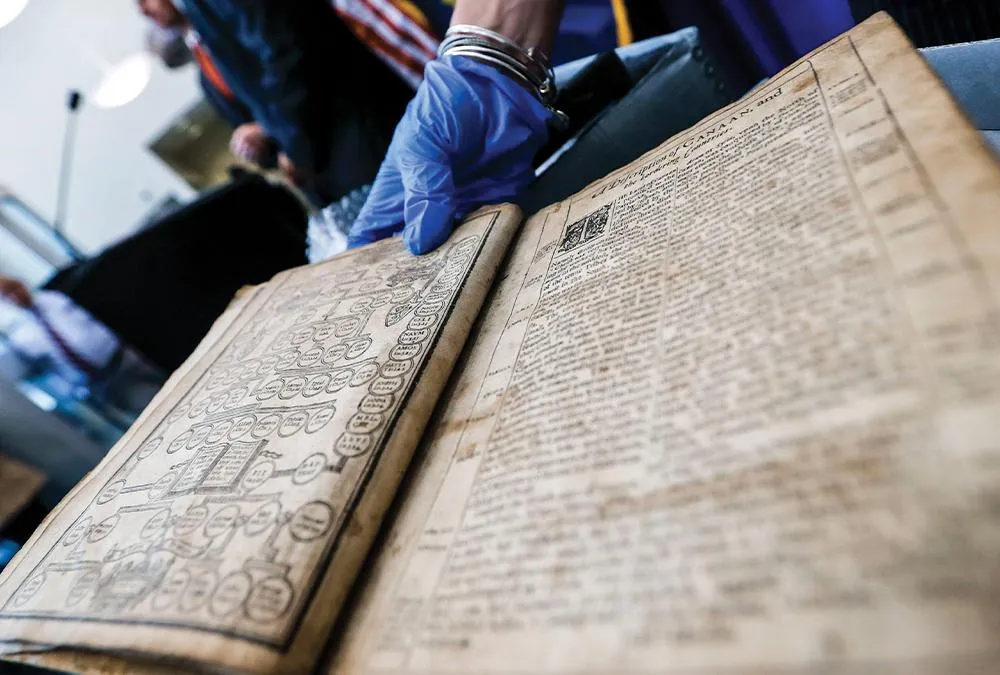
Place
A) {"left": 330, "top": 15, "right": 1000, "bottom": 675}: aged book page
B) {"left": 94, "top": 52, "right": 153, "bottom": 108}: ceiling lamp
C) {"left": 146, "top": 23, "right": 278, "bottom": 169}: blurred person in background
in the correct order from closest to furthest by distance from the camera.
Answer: {"left": 330, "top": 15, "right": 1000, "bottom": 675}: aged book page
{"left": 146, "top": 23, "right": 278, "bottom": 169}: blurred person in background
{"left": 94, "top": 52, "right": 153, "bottom": 108}: ceiling lamp

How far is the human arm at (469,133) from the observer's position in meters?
0.76

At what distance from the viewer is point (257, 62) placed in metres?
1.47

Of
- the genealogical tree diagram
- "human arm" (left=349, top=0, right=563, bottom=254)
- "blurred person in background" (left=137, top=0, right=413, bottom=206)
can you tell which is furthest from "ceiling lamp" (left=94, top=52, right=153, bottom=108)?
the genealogical tree diagram

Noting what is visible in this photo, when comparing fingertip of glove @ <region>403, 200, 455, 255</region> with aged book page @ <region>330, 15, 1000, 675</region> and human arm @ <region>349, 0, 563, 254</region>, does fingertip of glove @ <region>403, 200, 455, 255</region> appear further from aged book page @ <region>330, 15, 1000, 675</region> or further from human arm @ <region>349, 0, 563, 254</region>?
aged book page @ <region>330, 15, 1000, 675</region>

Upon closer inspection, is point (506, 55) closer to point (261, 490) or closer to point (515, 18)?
point (515, 18)

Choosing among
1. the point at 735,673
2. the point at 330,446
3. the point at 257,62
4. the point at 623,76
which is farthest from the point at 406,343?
the point at 257,62

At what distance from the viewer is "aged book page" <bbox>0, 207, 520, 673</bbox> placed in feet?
1.29

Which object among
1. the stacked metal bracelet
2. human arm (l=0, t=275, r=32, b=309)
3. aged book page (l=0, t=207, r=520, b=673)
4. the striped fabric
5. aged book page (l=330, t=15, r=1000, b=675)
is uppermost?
human arm (l=0, t=275, r=32, b=309)

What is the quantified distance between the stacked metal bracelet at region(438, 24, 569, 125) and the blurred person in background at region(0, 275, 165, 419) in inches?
51.1

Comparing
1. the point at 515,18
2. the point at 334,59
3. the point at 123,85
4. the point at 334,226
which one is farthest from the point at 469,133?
the point at 123,85

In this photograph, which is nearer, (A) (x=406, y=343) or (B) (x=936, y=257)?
(B) (x=936, y=257)

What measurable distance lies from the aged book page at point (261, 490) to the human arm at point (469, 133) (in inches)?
3.9

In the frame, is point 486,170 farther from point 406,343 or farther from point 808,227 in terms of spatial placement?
point 808,227

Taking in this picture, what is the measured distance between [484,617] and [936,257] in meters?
0.30
